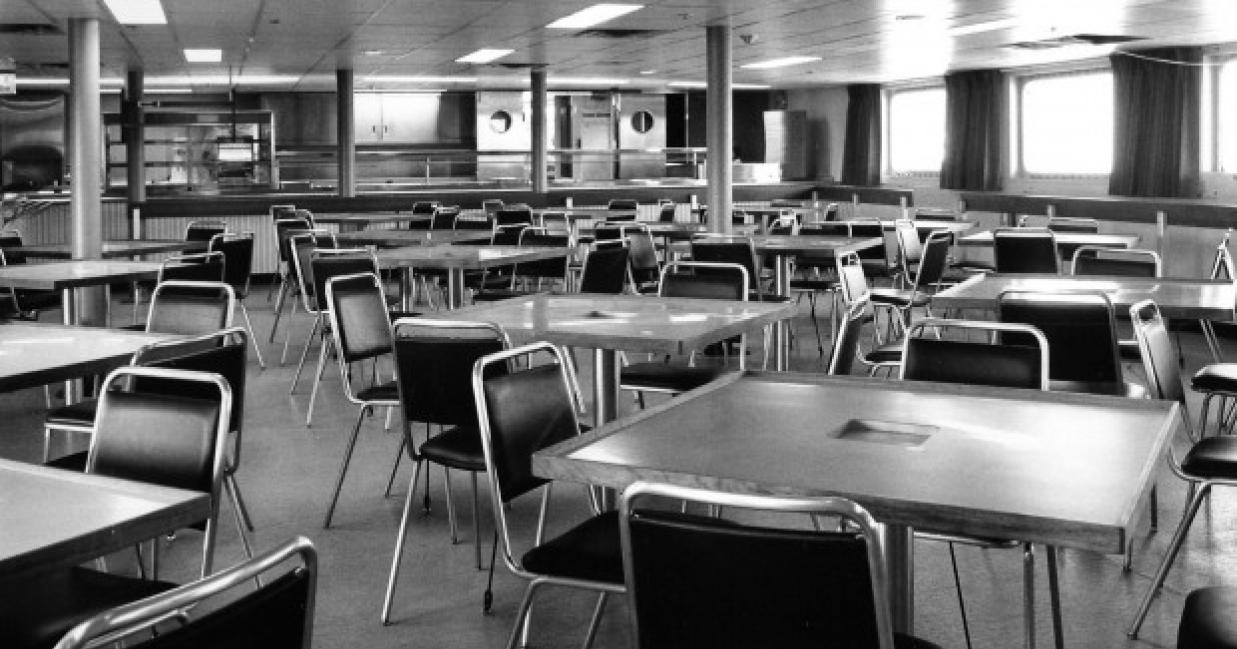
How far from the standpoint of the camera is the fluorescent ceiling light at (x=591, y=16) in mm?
9883

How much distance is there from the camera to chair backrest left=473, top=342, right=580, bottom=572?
3.06 metres

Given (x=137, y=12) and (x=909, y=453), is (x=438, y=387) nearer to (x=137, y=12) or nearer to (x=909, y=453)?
(x=909, y=453)

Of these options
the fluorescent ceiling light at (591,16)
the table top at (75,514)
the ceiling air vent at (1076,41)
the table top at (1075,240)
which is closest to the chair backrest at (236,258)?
the fluorescent ceiling light at (591,16)

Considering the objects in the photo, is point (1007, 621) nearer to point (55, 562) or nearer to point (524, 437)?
point (524, 437)

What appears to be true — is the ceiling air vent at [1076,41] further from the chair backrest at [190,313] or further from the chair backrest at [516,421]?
the chair backrest at [516,421]

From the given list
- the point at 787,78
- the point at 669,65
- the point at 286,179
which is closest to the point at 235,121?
the point at 286,179

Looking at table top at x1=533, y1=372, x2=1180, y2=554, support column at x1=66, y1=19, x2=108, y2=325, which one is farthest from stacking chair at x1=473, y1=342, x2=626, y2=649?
support column at x1=66, y1=19, x2=108, y2=325

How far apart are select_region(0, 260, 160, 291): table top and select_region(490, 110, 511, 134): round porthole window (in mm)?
12586

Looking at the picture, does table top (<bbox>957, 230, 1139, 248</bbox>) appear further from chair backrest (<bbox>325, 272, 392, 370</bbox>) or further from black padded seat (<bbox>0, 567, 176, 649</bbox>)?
black padded seat (<bbox>0, 567, 176, 649</bbox>)

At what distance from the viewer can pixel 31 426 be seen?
6922 mm

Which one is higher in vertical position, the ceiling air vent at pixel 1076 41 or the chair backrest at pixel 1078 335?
the ceiling air vent at pixel 1076 41

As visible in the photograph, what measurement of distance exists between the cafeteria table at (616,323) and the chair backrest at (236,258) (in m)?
3.87

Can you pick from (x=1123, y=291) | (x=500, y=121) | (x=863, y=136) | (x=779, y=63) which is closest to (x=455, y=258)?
(x=1123, y=291)

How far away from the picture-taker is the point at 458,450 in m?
3.91
